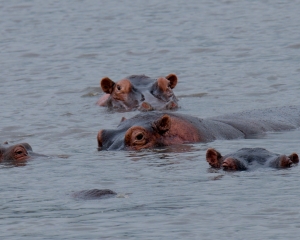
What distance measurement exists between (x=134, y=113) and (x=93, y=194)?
6350 millimetres

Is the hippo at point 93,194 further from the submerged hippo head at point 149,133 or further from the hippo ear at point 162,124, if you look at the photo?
the hippo ear at point 162,124

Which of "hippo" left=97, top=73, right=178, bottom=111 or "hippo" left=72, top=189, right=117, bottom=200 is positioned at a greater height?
"hippo" left=72, top=189, right=117, bottom=200

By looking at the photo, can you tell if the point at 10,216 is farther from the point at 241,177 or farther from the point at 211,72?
the point at 211,72

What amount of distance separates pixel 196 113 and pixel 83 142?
117 inches

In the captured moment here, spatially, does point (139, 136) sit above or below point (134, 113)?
above

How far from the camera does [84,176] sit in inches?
390

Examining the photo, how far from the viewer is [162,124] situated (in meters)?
11.2

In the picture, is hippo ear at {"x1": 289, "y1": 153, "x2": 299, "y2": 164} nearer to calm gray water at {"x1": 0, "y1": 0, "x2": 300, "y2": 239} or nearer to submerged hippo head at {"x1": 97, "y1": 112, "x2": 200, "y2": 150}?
calm gray water at {"x1": 0, "y1": 0, "x2": 300, "y2": 239}

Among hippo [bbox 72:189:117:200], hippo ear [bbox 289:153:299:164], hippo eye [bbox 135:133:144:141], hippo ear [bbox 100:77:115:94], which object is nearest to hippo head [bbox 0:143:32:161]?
hippo eye [bbox 135:133:144:141]

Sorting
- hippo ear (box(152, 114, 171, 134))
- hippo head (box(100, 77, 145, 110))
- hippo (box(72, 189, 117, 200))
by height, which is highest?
hippo ear (box(152, 114, 171, 134))

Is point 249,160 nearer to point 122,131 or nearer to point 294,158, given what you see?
point 294,158

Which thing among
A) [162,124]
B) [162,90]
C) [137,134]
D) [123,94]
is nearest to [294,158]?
[162,124]

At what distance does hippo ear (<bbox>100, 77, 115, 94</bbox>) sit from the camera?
15623 mm

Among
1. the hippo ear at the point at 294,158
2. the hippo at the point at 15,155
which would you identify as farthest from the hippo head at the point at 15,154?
the hippo ear at the point at 294,158
